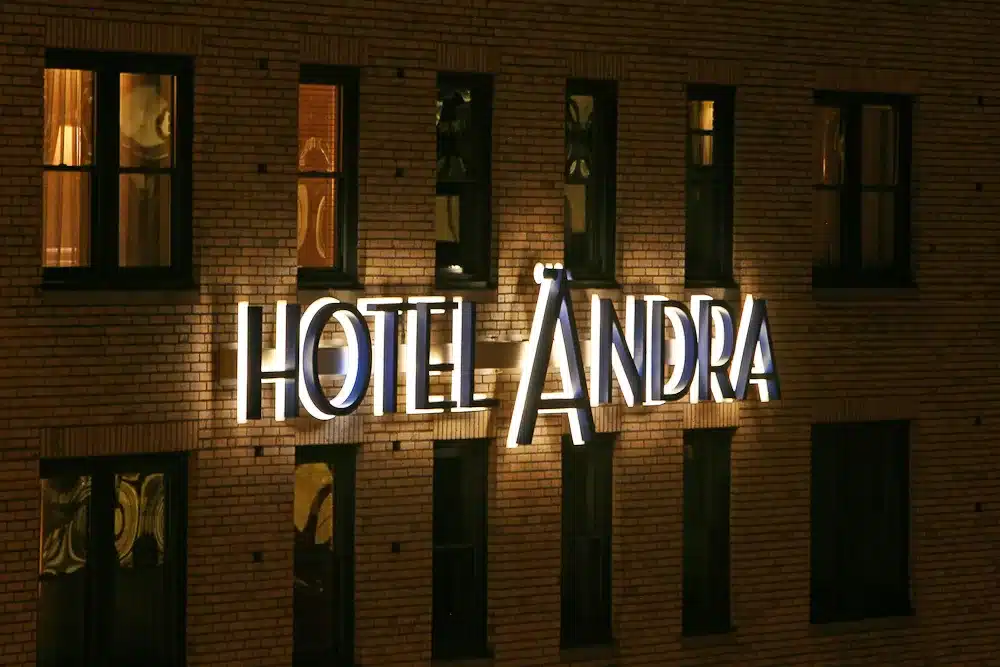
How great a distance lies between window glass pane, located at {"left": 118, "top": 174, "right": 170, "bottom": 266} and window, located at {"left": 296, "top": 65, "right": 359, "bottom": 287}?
1.32 meters

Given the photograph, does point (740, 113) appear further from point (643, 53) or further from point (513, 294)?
point (513, 294)

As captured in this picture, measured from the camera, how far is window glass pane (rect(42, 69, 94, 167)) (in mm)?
15266

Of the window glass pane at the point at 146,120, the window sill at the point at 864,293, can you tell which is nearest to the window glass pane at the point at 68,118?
the window glass pane at the point at 146,120

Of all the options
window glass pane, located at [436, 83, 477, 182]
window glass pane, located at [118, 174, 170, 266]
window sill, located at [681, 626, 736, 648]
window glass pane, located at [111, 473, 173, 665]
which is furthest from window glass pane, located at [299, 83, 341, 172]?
window sill, located at [681, 626, 736, 648]

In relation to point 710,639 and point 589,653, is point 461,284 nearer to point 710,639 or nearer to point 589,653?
point 589,653

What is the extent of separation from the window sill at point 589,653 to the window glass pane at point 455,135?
4.80m

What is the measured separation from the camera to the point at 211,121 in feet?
51.6

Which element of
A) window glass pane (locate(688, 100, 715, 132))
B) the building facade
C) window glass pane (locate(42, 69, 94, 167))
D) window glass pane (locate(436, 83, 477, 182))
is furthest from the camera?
window glass pane (locate(688, 100, 715, 132))

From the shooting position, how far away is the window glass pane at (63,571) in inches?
603

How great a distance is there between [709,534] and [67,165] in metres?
7.77

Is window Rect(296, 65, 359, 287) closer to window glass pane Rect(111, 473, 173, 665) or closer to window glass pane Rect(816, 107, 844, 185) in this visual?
window glass pane Rect(111, 473, 173, 665)

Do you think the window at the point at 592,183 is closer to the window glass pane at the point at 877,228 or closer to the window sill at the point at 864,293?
the window sill at the point at 864,293

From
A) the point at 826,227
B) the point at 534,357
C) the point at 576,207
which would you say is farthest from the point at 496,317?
the point at 826,227

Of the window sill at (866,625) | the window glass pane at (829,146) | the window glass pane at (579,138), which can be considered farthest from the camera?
the window glass pane at (829,146)
